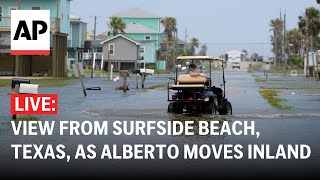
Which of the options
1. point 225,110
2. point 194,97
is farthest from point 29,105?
point 225,110

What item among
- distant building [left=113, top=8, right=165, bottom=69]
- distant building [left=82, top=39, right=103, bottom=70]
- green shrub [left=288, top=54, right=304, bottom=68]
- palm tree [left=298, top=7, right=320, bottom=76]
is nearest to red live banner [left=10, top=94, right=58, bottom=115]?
palm tree [left=298, top=7, right=320, bottom=76]

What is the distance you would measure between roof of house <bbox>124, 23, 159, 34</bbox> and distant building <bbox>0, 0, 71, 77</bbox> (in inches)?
2835

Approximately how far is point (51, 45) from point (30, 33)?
5565cm

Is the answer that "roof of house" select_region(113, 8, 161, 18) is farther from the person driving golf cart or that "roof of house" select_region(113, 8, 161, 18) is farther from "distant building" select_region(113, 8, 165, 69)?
the person driving golf cart

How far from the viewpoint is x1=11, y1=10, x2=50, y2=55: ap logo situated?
18.1 metres

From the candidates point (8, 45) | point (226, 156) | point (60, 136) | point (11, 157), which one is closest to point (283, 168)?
point (226, 156)

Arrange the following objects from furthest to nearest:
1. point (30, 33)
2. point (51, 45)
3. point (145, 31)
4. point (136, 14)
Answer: point (136, 14) < point (145, 31) < point (51, 45) < point (30, 33)

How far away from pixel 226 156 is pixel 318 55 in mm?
77005

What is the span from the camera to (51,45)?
241ft

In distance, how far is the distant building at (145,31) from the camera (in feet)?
479

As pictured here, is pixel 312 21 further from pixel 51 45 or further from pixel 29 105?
pixel 29 105

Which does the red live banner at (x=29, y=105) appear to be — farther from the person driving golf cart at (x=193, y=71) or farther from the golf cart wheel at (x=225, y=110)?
the golf cart wheel at (x=225, y=110)

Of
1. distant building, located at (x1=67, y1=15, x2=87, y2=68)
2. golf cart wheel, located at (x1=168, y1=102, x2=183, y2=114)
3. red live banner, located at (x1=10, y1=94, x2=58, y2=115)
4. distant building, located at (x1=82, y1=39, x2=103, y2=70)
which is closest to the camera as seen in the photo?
red live banner, located at (x1=10, y1=94, x2=58, y2=115)

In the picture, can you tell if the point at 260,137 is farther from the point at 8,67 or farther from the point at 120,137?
the point at 8,67
